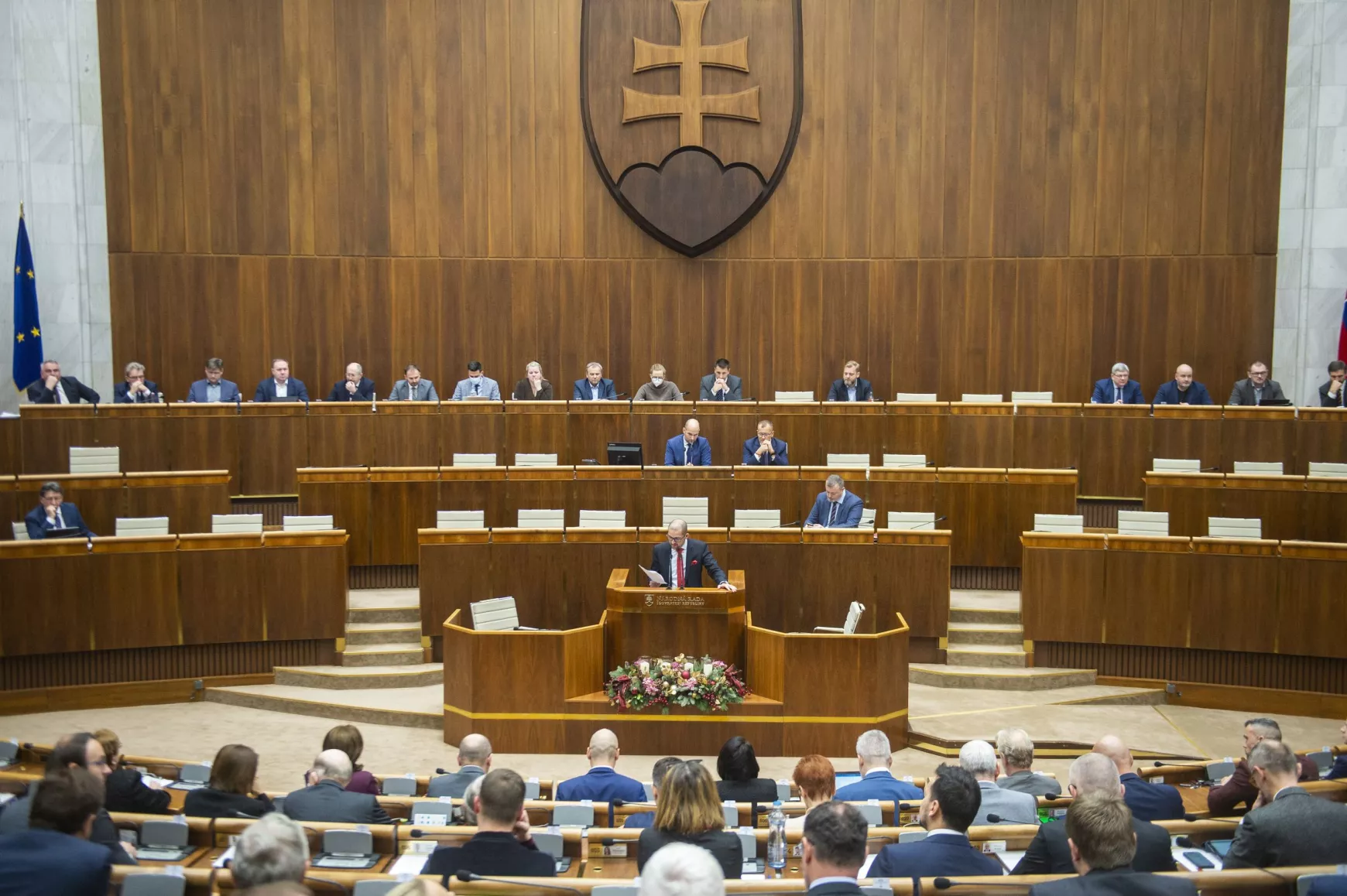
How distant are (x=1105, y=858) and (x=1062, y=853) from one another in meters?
0.68

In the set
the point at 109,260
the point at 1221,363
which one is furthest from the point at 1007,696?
the point at 109,260

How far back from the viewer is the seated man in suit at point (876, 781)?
4.94 metres

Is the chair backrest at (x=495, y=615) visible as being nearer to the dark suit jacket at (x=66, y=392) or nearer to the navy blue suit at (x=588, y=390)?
the navy blue suit at (x=588, y=390)

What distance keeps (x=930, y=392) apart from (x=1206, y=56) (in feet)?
13.6

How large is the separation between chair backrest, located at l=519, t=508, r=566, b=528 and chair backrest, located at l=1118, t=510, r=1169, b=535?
401 centimetres

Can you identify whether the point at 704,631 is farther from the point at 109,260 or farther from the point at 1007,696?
the point at 109,260

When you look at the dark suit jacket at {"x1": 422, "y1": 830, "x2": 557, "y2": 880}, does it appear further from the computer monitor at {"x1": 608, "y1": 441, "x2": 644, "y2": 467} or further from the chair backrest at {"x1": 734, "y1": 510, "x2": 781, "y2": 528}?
the computer monitor at {"x1": 608, "y1": 441, "x2": 644, "y2": 467}

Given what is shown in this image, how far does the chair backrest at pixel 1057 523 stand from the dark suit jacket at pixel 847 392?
7.83 ft

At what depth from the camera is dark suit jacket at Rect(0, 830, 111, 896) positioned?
9.70 ft

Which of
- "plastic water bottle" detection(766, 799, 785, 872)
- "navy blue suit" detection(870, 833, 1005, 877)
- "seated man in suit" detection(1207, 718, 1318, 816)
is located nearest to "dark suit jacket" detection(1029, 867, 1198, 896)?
"navy blue suit" detection(870, 833, 1005, 877)

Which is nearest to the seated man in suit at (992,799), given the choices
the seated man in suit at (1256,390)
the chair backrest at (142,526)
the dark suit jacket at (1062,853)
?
the dark suit jacket at (1062,853)

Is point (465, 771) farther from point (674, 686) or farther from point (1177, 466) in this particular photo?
point (1177, 466)

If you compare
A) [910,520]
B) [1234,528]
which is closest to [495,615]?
[910,520]

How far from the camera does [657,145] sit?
12.2 m
